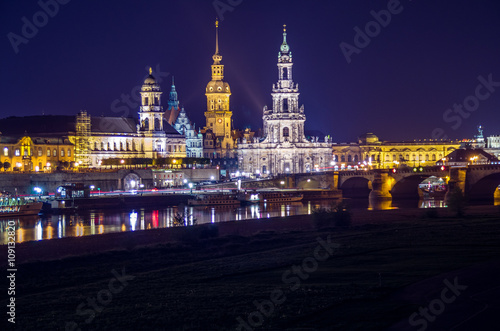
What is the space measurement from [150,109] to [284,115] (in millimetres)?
27217

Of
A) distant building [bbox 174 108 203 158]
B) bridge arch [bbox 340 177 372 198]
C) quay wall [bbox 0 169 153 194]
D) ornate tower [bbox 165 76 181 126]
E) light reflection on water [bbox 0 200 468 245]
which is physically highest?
ornate tower [bbox 165 76 181 126]

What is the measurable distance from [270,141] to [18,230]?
8357cm

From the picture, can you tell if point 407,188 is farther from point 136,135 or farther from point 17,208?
point 17,208

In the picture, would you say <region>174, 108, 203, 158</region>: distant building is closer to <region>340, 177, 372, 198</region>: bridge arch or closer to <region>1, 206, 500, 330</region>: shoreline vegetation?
<region>340, 177, 372, 198</region>: bridge arch

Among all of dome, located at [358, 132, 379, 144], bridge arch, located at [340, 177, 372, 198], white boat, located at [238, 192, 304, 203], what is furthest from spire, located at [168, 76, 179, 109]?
white boat, located at [238, 192, 304, 203]

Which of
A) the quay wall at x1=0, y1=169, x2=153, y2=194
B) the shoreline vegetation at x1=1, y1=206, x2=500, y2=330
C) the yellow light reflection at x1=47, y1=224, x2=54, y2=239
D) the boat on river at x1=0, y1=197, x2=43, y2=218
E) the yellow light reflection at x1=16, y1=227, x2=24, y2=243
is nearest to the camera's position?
the shoreline vegetation at x1=1, y1=206, x2=500, y2=330

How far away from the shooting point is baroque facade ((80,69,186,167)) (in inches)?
4678

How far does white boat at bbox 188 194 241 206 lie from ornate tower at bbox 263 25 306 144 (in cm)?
4896

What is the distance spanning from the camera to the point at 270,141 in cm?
14088

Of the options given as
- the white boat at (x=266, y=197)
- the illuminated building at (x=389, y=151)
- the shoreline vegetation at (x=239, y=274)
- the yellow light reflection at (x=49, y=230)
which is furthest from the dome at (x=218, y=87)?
the shoreline vegetation at (x=239, y=274)

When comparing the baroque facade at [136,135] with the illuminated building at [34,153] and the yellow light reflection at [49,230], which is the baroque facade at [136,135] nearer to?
A: the illuminated building at [34,153]

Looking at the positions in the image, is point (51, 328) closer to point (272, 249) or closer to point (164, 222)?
point (272, 249)

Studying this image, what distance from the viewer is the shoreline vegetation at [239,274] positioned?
2691 centimetres

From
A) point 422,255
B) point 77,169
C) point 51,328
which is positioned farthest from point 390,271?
point 77,169
